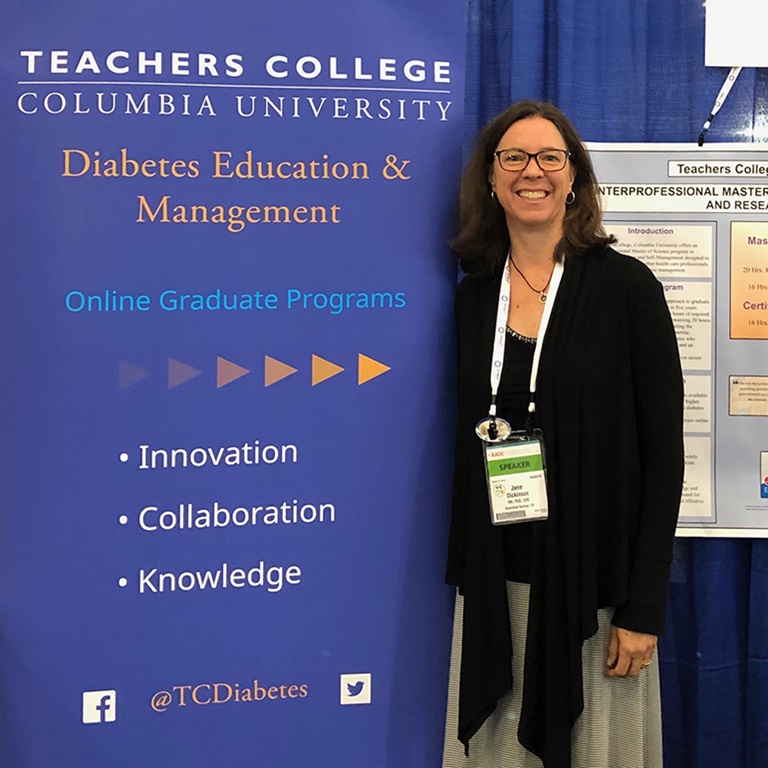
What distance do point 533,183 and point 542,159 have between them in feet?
0.16

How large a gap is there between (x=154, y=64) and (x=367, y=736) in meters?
1.41

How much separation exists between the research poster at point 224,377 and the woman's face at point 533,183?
0.54 ft

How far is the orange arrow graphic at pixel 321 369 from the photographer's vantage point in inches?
65.6

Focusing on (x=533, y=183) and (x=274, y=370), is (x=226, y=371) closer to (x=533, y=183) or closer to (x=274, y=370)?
(x=274, y=370)

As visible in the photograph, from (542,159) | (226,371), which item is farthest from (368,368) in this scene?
(542,159)

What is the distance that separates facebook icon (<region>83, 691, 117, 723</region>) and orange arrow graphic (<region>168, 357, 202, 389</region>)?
2.04ft

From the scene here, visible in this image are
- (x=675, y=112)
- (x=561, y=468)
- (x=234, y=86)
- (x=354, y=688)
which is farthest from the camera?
(x=675, y=112)

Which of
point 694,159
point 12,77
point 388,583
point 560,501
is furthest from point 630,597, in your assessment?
point 12,77


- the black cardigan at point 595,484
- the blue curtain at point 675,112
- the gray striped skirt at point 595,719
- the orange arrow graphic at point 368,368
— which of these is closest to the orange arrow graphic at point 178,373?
the orange arrow graphic at point 368,368

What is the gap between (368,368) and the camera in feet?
5.53

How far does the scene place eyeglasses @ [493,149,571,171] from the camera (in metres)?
1.55

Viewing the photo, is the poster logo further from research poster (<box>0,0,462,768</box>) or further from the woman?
the woman

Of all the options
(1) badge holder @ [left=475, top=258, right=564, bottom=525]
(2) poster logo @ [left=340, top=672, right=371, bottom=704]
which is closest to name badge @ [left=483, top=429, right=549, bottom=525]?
(1) badge holder @ [left=475, top=258, right=564, bottom=525]

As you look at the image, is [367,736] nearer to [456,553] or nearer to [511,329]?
[456,553]
